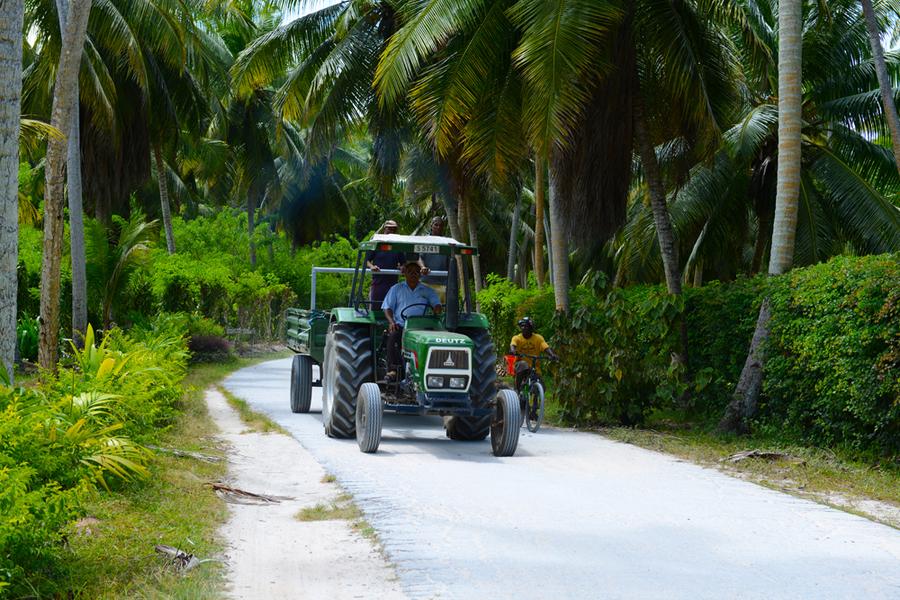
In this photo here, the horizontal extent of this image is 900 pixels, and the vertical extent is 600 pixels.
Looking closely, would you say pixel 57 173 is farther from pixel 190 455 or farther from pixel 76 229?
pixel 76 229

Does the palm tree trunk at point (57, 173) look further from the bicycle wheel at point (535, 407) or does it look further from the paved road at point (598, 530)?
the bicycle wheel at point (535, 407)

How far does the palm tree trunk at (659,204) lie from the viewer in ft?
52.3

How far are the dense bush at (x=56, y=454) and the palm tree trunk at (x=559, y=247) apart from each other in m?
8.55

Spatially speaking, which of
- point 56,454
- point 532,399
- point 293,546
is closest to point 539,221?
point 532,399

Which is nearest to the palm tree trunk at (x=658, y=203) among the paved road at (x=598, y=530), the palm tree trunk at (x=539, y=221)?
the paved road at (x=598, y=530)

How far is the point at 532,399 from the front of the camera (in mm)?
14133

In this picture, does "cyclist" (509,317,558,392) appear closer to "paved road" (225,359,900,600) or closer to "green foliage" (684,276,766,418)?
"green foliage" (684,276,766,418)

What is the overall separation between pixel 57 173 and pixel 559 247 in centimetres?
850

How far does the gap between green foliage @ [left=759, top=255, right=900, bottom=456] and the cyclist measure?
10.5ft

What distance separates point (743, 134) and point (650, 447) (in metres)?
10.4

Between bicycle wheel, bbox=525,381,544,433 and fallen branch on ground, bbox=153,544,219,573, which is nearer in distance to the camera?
fallen branch on ground, bbox=153,544,219,573

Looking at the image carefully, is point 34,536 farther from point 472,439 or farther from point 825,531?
point 472,439

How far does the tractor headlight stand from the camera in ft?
38.0

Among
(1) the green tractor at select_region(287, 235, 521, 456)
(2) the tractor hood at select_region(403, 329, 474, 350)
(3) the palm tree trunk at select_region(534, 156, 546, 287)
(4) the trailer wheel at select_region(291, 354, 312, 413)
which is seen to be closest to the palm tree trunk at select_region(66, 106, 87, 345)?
(4) the trailer wheel at select_region(291, 354, 312, 413)
